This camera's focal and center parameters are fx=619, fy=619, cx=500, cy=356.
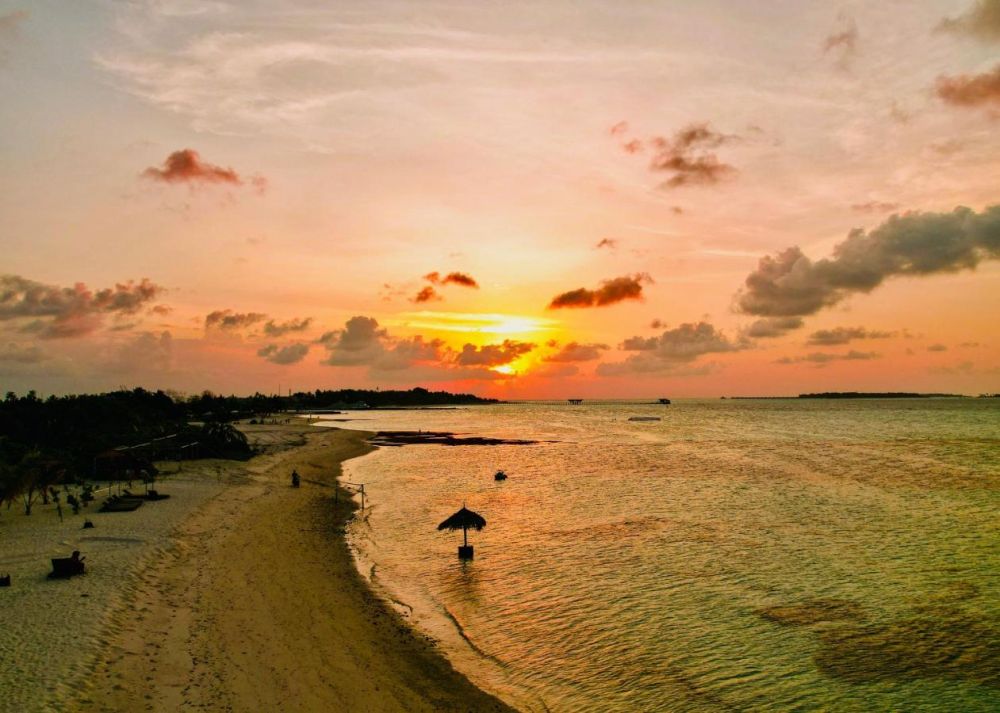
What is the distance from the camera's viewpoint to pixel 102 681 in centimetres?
1520

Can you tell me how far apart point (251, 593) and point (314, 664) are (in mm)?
7042

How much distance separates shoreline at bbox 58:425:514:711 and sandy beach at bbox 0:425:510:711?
0.05 metres

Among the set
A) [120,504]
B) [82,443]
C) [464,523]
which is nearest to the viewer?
[464,523]

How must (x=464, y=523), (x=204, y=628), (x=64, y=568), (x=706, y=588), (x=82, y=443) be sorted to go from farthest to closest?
1. (x=82, y=443)
2. (x=464, y=523)
3. (x=706, y=588)
4. (x=64, y=568)
5. (x=204, y=628)

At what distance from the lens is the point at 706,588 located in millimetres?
26469

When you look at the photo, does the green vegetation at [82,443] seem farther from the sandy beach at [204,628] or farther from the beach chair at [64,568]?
the beach chair at [64,568]

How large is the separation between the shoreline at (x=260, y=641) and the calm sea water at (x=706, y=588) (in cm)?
168

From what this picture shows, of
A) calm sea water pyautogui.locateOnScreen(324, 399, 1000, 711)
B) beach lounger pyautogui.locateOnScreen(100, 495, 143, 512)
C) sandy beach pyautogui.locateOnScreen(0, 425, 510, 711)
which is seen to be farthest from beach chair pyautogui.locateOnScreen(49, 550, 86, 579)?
beach lounger pyautogui.locateOnScreen(100, 495, 143, 512)

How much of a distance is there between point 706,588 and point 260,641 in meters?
17.9

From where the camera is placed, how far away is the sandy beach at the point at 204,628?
15.1 m

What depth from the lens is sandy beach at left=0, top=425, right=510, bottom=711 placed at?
15.1 m

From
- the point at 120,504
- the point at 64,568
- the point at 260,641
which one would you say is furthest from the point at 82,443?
the point at 260,641

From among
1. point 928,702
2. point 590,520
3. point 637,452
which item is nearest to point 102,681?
point 928,702

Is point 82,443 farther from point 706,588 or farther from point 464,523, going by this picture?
point 706,588
